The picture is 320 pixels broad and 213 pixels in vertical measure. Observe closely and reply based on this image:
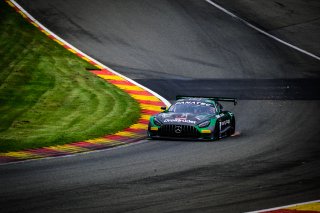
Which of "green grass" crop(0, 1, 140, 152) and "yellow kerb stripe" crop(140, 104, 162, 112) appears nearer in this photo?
"green grass" crop(0, 1, 140, 152)

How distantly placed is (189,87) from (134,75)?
2596 mm

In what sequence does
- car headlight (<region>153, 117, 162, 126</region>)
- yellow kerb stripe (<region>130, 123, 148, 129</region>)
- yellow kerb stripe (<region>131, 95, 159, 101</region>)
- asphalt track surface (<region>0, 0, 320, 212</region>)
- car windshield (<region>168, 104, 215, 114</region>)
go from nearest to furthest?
asphalt track surface (<region>0, 0, 320, 212</region>)
car headlight (<region>153, 117, 162, 126</region>)
car windshield (<region>168, 104, 215, 114</region>)
yellow kerb stripe (<region>130, 123, 148, 129</region>)
yellow kerb stripe (<region>131, 95, 159, 101</region>)

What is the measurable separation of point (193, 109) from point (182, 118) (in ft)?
3.86

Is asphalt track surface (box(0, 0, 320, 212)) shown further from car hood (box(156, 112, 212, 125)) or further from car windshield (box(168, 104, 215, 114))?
car windshield (box(168, 104, 215, 114))

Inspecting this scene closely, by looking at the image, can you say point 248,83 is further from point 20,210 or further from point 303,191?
point 20,210

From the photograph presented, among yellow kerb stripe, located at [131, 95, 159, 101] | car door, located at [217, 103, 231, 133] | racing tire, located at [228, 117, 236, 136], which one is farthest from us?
yellow kerb stripe, located at [131, 95, 159, 101]

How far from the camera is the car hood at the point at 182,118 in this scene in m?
19.5

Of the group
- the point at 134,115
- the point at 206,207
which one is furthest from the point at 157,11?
the point at 206,207

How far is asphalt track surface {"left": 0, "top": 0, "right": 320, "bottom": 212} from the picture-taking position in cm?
1208

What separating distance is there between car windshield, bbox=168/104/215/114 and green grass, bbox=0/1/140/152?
166 centimetres

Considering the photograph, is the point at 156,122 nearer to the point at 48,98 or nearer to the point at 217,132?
the point at 217,132

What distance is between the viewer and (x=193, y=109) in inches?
819

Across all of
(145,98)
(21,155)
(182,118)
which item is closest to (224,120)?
(182,118)

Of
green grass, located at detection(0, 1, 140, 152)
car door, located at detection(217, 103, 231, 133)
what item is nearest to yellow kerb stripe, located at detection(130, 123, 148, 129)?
green grass, located at detection(0, 1, 140, 152)
